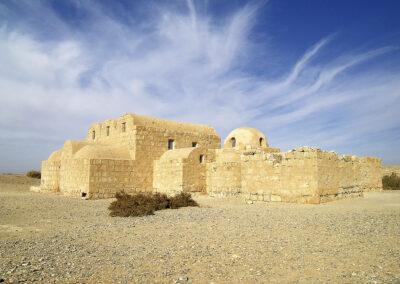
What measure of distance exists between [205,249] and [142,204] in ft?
19.0

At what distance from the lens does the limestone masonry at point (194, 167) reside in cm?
1347

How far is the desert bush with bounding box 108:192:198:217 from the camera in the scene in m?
10.0

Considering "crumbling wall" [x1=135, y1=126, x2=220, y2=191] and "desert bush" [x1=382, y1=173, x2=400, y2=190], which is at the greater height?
"crumbling wall" [x1=135, y1=126, x2=220, y2=191]

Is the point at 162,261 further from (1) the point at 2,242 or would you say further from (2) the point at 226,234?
(1) the point at 2,242

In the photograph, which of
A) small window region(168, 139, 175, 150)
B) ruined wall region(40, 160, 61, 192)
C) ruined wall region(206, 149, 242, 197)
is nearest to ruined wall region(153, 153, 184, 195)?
ruined wall region(206, 149, 242, 197)

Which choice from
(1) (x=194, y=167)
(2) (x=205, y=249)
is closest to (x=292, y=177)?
(1) (x=194, y=167)

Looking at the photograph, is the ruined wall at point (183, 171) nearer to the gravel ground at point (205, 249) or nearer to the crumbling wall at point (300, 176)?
the crumbling wall at point (300, 176)

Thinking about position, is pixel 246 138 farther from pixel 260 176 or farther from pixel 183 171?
pixel 260 176

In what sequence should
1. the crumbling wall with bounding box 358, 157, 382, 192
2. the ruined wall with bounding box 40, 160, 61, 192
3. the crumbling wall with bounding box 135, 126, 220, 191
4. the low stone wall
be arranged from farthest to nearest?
the ruined wall with bounding box 40, 160, 61, 192
the crumbling wall with bounding box 358, 157, 382, 192
the crumbling wall with bounding box 135, 126, 220, 191
the low stone wall

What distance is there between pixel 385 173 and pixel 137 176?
20280 mm

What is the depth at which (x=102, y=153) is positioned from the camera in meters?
18.8

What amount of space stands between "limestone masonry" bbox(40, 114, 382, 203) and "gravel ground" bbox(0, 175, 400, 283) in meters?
4.48

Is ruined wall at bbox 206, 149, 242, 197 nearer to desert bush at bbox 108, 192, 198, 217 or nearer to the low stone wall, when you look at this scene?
the low stone wall

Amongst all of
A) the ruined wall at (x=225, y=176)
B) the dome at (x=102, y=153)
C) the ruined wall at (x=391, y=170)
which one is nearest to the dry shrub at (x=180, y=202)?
the ruined wall at (x=225, y=176)
